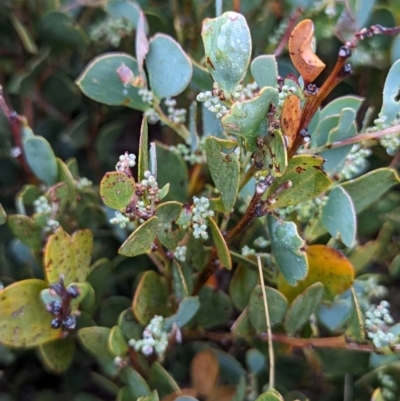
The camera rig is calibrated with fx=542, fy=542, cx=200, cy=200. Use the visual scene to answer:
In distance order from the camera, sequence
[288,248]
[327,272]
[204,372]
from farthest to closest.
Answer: [204,372] → [327,272] → [288,248]

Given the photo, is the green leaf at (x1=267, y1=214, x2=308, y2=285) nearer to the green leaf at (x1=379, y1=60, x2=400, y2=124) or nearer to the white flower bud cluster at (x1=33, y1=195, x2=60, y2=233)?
the green leaf at (x1=379, y1=60, x2=400, y2=124)

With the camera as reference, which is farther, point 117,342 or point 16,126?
point 16,126

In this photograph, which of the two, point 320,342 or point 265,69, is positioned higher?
point 265,69

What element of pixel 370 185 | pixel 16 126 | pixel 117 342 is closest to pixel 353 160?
pixel 370 185

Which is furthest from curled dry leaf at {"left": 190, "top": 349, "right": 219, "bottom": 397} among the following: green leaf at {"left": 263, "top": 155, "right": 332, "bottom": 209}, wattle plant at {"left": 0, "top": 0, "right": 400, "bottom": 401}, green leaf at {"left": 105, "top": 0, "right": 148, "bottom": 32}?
green leaf at {"left": 105, "top": 0, "right": 148, "bottom": 32}

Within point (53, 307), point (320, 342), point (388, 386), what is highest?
point (53, 307)

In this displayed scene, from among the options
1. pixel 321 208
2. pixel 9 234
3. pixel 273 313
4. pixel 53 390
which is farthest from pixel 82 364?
pixel 321 208

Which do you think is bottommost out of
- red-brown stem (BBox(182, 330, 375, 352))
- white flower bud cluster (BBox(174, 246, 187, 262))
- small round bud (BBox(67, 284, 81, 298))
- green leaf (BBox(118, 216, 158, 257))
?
red-brown stem (BBox(182, 330, 375, 352))

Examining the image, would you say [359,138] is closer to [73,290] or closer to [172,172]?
[172,172]
